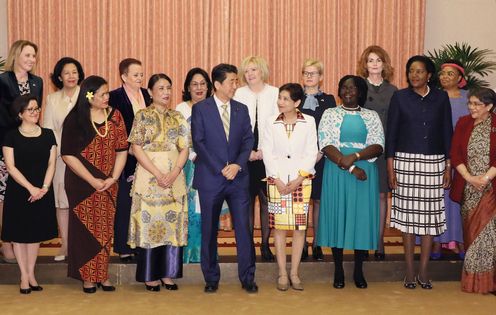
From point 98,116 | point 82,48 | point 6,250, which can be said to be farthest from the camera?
point 82,48

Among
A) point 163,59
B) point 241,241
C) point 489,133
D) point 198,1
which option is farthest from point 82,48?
point 489,133

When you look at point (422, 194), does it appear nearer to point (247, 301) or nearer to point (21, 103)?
point (247, 301)

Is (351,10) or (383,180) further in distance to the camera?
(351,10)

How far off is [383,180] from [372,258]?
625 mm

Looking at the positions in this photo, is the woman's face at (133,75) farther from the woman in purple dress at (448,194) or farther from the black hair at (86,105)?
the woman in purple dress at (448,194)

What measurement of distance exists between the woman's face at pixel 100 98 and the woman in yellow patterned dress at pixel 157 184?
9.4 inches

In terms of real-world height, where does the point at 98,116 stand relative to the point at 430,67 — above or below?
below

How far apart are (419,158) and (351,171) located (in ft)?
1.74

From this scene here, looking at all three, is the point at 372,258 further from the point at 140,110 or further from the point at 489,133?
the point at 140,110

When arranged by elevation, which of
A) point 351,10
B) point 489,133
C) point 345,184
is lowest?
point 345,184

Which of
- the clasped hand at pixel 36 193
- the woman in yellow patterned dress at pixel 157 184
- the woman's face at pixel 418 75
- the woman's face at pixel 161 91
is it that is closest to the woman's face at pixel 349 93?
the woman's face at pixel 418 75

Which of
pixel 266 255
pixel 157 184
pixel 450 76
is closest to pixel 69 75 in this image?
pixel 157 184

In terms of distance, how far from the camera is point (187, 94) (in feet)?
17.5

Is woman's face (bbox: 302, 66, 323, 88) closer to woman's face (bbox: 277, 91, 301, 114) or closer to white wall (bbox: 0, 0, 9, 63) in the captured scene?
woman's face (bbox: 277, 91, 301, 114)
